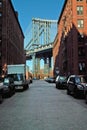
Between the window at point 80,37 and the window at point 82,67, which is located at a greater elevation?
the window at point 80,37

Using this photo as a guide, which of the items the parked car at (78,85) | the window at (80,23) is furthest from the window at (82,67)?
the parked car at (78,85)

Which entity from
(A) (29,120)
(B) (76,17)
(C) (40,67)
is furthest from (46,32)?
(A) (29,120)

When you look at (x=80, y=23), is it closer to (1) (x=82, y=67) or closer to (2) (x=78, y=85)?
(1) (x=82, y=67)

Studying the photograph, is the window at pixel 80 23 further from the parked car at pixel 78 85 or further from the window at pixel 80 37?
the parked car at pixel 78 85

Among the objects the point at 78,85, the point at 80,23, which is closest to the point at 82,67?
the point at 80,23

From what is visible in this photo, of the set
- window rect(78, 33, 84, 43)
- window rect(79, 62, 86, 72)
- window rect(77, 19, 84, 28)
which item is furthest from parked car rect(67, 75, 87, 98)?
window rect(77, 19, 84, 28)

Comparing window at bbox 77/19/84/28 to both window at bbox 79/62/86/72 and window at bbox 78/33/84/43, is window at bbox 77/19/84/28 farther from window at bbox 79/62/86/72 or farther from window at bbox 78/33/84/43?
window at bbox 79/62/86/72

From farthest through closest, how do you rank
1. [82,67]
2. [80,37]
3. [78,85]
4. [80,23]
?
[80,23] < [80,37] < [82,67] < [78,85]

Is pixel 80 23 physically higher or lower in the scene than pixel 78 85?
higher

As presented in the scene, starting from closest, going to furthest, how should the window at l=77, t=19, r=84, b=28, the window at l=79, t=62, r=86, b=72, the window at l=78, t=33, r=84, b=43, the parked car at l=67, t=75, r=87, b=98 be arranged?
the parked car at l=67, t=75, r=87, b=98
the window at l=79, t=62, r=86, b=72
the window at l=78, t=33, r=84, b=43
the window at l=77, t=19, r=84, b=28

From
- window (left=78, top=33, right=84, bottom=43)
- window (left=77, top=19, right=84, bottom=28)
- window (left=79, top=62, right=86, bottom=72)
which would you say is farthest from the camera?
window (left=77, top=19, right=84, bottom=28)

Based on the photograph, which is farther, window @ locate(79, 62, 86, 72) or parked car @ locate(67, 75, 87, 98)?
window @ locate(79, 62, 86, 72)

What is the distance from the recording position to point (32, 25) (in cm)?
15938

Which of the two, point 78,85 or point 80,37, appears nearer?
point 78,85
